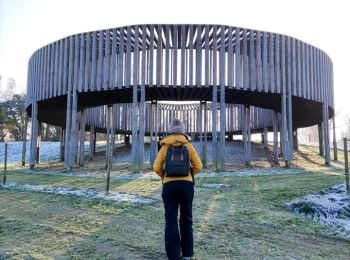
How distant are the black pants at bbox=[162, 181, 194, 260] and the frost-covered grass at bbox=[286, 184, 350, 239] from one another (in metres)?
2.80

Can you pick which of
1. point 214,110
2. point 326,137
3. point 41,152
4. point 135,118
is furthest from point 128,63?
point 41,152

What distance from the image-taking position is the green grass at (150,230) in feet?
15.8

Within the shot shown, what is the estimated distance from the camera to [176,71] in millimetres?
16828

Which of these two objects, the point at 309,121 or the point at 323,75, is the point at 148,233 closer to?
the point at 323,75

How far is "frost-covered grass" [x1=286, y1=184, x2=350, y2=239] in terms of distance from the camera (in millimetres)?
6105

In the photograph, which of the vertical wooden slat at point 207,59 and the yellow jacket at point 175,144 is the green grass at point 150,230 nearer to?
the yellow jacket at point 175,144

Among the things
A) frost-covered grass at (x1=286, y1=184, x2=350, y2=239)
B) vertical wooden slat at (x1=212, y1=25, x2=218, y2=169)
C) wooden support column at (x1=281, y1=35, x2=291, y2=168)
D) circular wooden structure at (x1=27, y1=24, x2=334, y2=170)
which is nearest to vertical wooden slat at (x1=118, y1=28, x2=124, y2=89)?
circular wooden structure at (x1=27, y1=24, x2=334, y2=170)

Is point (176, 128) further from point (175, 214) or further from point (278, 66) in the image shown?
point (278, 66)

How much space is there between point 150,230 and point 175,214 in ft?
5.79

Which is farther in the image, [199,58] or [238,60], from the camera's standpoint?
[238,60]

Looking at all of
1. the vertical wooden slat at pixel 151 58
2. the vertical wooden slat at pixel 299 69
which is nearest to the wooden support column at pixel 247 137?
the vertical wooden slat at pixel 299 69

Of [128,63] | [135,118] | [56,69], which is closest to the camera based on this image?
[135,118]

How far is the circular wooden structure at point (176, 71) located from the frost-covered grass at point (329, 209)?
8.78 meters

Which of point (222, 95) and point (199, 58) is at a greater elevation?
point (199, 58)
